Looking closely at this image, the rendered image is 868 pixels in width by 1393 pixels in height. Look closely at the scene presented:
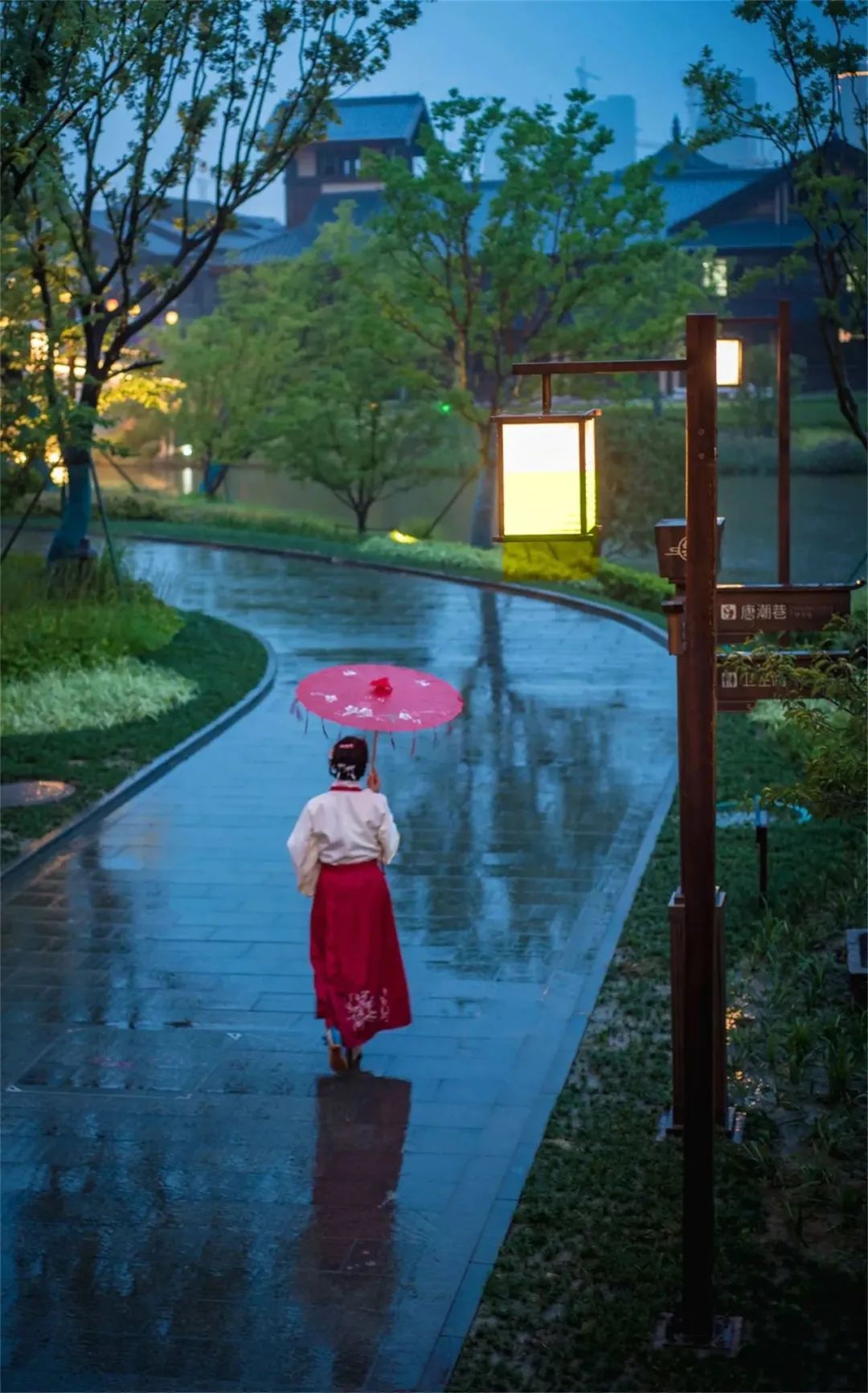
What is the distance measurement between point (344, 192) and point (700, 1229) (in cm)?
6484

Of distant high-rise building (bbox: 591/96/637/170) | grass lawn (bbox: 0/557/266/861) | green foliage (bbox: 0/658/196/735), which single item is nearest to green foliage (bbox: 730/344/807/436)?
grass lawn (bbox: 0/557/266/861)

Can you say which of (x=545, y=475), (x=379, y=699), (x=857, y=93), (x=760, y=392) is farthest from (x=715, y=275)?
(x=545, y=475)

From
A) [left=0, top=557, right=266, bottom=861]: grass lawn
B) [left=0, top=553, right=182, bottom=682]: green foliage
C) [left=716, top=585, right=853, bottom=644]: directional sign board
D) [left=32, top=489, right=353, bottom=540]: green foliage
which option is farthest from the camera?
[left=32, top=489, right=353, bottom=540]: green foliage

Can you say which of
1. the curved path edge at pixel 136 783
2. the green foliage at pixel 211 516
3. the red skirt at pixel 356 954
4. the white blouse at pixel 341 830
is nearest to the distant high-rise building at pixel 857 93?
the curved path edge at pixel 136 783

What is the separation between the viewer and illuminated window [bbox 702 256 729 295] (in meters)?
43.7

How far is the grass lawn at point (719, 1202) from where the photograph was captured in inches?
248

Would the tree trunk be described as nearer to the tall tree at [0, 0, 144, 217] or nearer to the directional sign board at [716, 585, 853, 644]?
the tall tree at [0, 0, 144, 217]

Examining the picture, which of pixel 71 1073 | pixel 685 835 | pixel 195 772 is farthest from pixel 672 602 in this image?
pixel 195 772

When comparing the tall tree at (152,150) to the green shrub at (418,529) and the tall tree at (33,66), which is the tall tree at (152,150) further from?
the green shrub at (418,529)

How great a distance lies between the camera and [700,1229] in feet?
21.3

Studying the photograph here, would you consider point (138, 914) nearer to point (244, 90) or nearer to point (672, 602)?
point (672, 602)

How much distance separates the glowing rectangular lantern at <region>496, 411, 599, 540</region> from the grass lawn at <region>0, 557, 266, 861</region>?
7527mm

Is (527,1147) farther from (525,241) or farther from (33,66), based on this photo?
(525,241)

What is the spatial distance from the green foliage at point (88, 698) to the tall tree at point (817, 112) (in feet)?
26.1
